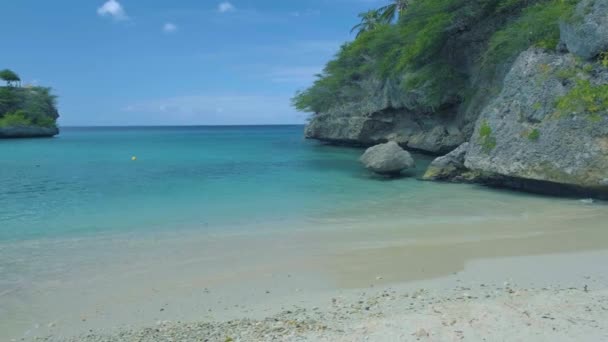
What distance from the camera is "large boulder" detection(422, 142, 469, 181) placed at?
1577cm

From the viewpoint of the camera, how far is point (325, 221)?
33.1 ft

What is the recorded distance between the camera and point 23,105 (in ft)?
226

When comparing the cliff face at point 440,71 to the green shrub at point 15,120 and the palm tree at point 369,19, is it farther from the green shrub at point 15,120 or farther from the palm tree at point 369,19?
the green shrub at point 15,120

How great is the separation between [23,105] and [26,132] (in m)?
5.91

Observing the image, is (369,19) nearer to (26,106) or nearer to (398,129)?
(398,129)

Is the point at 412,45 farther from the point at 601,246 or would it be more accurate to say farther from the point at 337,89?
the point at 337,89

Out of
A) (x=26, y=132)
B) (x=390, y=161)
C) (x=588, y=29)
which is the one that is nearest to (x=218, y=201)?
(x=390, y=161)

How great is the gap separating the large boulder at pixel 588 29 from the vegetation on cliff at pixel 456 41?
15.8 inches

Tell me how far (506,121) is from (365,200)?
16.5ft

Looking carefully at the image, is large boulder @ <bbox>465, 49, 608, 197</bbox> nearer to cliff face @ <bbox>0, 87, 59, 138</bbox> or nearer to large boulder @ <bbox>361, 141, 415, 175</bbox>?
large boulder @ <bbox>361, 141, 415, 175</bbox>

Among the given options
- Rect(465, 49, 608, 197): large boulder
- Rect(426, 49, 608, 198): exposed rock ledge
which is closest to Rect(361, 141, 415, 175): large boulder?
Rect(426, 49, 608, 198): exposed rock ledge

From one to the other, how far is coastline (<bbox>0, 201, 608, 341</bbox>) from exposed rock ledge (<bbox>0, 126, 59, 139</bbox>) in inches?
2650

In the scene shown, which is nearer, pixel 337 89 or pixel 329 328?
pixel 329 328

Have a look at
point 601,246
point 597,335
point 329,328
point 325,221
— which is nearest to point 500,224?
point 601,246
